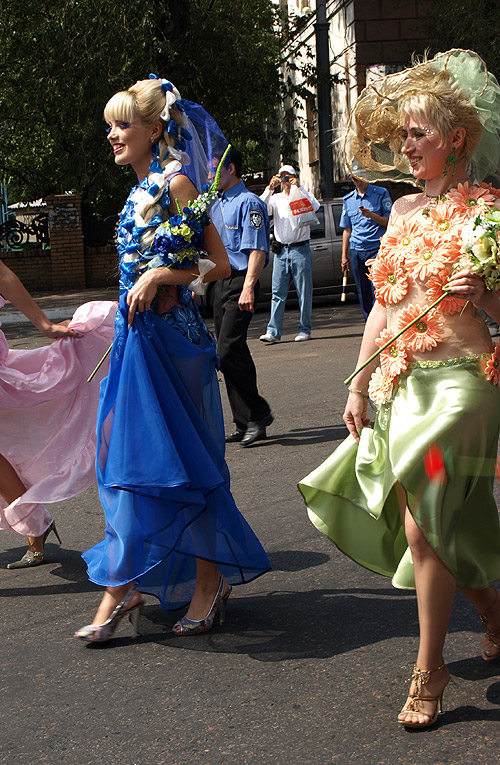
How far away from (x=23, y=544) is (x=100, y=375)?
116 centimetres

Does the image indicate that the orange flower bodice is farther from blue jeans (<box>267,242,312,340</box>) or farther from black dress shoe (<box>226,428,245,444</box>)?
blue jeans (<box>267,242,312,340</box>)

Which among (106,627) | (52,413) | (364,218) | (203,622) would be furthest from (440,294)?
(364,218)

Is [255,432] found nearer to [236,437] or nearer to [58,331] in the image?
[236,437]

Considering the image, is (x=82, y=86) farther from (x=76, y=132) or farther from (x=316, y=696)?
(x=316, y=696)

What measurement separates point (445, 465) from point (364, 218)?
8.07 m

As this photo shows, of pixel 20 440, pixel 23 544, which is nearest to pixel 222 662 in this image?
pixel 20 440

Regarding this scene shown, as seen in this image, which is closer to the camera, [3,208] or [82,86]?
[82,86]

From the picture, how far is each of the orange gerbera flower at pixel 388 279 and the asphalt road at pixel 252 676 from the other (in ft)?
4.25

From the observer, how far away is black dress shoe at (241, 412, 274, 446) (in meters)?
7.39

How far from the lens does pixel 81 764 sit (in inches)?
118

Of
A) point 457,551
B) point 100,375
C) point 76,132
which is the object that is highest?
point 76,132

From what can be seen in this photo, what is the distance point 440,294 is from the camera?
310cm

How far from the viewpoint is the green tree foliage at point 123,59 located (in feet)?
59.2

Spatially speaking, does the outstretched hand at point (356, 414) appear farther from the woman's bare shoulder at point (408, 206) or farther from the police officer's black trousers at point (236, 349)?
the police officer's black trousers at point (236, 349)
